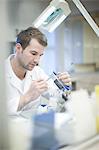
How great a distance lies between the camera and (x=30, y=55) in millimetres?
1137

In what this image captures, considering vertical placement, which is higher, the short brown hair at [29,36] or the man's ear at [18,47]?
the short brown hair at [29,36]

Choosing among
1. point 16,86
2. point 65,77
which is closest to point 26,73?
point 16,86

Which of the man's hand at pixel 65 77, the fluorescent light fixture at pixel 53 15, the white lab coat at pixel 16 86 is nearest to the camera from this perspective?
the white lab coat at pixel 16 86

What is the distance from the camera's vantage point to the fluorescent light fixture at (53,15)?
1.17m

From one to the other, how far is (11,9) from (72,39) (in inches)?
15.2

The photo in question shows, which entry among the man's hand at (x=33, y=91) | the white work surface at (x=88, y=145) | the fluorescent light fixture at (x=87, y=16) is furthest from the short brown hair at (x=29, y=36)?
the white work surface at (x=88, y=145)

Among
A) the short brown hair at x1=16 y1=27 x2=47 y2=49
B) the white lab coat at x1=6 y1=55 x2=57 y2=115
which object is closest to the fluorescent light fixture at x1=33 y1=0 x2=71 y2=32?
the short brown hair at x1=16 y1=27 x2=47 y2=49

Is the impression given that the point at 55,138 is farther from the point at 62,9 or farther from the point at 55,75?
the point at 62,9

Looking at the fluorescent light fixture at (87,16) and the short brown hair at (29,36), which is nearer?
the short brown hair at (29,36)

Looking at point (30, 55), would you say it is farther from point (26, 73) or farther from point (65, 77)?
point (65, 77)

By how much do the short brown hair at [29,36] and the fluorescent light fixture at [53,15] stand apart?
26 millimetres

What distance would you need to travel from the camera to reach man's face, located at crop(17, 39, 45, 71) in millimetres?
1108

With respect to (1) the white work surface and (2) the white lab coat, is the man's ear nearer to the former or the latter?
(2) the white lab coat

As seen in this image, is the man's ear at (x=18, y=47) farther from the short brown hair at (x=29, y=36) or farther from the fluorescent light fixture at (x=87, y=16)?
the fluorescent light fixture at (x=87, y=16)
